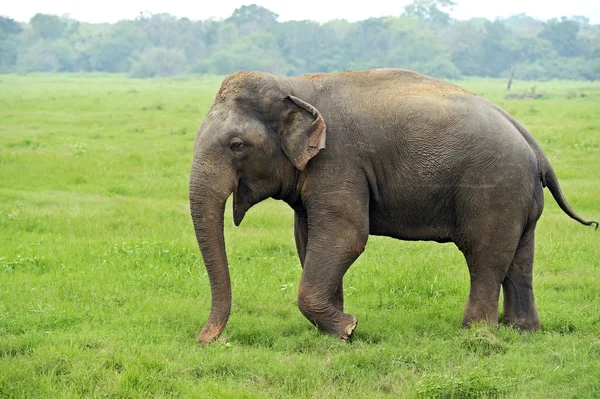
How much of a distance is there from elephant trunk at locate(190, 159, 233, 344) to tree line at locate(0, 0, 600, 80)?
7132cm

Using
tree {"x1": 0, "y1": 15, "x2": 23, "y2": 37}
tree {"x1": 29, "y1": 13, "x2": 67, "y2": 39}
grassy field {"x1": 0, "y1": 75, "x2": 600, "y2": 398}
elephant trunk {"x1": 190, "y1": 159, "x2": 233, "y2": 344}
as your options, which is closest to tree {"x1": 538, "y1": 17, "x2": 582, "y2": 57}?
tree {"x1": 29, "y1": 13, "x2": 67, "y2": 39}

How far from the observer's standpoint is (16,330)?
6.35m

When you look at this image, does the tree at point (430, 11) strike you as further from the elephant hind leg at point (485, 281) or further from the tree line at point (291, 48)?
the elephant hind leg at point (485, 281)

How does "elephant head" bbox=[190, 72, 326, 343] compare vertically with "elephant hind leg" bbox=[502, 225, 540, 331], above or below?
above

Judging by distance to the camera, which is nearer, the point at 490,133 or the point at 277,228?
the point at 490,133

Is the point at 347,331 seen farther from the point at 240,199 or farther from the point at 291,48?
the point at 291,48

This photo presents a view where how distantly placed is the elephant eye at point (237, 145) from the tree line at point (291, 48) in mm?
71202

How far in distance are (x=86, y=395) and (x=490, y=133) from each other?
3.16 metres

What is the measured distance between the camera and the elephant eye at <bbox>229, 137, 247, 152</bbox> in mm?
6008

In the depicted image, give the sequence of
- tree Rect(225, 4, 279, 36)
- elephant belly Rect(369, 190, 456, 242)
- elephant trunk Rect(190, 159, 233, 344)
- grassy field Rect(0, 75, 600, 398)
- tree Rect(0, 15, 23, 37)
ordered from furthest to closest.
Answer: tree Rect(225, 4, 279, 36), tree Rect(0, 15, 23, 37), elephant belly Rect(369, 190, 456, 242), elephant trunk Rect(190, 159, 233, 344), grassy field Rect(0, 75, 600, 398)

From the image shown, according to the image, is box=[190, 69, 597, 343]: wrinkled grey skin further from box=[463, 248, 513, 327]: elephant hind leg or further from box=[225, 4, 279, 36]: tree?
box=[225, 4, 279, 36]: tree

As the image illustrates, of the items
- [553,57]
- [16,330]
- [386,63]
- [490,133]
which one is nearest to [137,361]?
[16,330]

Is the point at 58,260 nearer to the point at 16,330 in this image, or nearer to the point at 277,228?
the point at 16,330

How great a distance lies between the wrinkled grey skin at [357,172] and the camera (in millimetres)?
6062
